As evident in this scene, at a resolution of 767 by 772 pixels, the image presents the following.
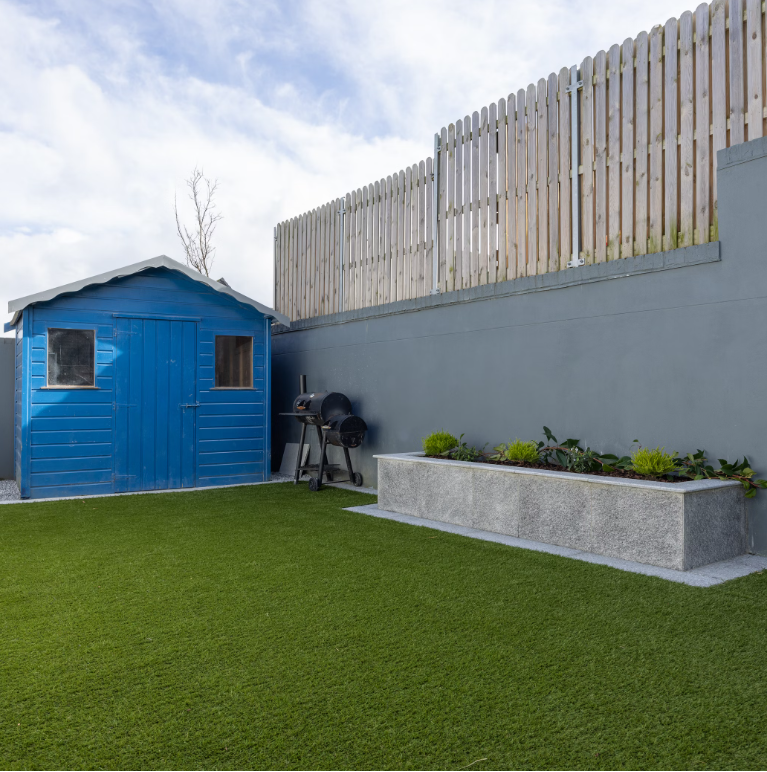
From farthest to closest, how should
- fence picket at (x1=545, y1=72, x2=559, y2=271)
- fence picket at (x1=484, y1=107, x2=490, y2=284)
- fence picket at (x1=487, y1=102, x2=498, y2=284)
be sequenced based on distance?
fence picket at (x1=484, y1=107, x2=490, y2=284) < fence picket at (x1=487, y1=102, x2=498, y2=284) < fence picket at (x1=545, y1=72, x2=559, y2=271)

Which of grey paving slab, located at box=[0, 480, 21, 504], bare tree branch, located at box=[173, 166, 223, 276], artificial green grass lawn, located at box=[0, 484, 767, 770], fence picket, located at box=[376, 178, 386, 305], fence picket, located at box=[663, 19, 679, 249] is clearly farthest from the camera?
bare tree branch, located at box=[173, 166, 223, 276]

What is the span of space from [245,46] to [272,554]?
8175mm

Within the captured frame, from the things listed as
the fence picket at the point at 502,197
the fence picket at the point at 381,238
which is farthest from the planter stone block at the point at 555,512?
the fence picket at the point at 381,238

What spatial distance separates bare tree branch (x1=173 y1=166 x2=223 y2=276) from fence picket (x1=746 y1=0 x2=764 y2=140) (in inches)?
555

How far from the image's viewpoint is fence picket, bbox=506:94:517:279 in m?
6.63

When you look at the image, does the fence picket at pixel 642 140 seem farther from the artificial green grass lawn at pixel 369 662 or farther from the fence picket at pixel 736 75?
the artificial green grass lawn at pixel 369 662

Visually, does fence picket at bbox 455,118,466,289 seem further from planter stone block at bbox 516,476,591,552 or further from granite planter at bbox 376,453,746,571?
planter stone block at bbox 516,476,591,552

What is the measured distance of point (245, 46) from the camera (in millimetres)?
9602

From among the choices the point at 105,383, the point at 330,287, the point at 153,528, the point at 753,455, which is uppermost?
the point at 330,287

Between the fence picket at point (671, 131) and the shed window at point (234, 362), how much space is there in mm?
5785

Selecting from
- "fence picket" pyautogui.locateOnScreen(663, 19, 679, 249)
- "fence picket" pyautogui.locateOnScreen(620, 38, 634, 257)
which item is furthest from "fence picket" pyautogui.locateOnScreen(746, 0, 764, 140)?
"fence picket" pyautogui.locateOnScreen(620, 38, 634, 257)

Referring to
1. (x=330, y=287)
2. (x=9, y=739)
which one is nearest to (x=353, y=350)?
(x=330, y=287)

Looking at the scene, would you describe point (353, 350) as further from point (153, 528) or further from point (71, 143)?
point (71, 143)

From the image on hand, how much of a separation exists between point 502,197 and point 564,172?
807mm
